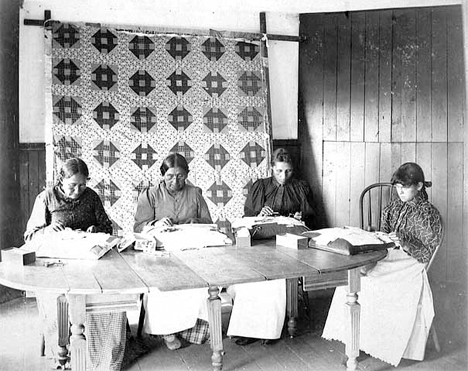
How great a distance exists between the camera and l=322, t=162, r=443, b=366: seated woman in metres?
3.45

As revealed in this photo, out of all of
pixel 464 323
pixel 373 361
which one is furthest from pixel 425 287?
pixel 464 323

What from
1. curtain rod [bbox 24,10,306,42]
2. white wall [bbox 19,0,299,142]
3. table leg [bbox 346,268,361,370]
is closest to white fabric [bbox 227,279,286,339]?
table leg [bbox 346,268,361,370]

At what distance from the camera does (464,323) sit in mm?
4117

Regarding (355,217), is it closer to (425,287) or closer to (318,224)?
(318,224)

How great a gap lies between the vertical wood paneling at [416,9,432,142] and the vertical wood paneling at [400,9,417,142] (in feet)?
0.13

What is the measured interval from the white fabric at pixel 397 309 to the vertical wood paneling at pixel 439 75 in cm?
152

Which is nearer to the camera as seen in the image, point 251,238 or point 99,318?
point 99,318

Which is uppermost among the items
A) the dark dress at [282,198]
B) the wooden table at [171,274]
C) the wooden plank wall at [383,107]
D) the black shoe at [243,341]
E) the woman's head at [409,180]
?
the wooden plank wall at [383,107]

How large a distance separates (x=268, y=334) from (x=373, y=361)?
709 millimetres

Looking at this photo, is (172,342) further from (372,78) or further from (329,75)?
(329,75)

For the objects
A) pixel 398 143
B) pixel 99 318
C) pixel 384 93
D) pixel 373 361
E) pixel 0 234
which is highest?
pixel 384 93

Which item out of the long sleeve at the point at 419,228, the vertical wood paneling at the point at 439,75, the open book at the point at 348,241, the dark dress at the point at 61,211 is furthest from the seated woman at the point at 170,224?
the vertical wood paneling at the point at 439,75

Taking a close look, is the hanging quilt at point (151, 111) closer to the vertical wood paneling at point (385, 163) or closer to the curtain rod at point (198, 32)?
the curtain rod at point (198, 32)

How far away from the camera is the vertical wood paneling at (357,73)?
5172mm
